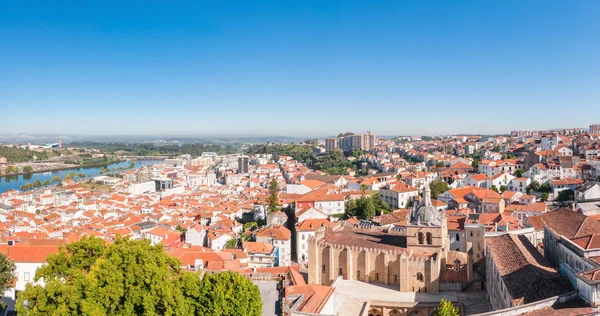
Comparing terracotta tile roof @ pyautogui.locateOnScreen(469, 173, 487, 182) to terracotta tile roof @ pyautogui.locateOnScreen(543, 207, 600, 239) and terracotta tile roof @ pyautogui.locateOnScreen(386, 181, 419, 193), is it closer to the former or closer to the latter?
terracotta tile roof @ pyautogui.locateOnScreen(386, 181, 419, 193)

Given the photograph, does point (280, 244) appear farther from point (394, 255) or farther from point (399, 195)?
point (399, 195)

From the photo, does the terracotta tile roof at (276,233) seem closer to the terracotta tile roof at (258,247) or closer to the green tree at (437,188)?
the terracotta tile roof at (258,247)

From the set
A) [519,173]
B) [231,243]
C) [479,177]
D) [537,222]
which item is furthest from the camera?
[519,173]

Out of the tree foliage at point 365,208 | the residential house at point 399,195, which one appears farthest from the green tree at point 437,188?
the tree foliage at point 365,208

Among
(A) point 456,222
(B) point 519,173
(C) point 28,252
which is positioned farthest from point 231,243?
(B) point 519,173

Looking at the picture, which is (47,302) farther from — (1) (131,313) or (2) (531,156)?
(2) (531,156)

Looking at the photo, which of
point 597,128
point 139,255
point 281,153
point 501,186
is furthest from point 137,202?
point 597,128
